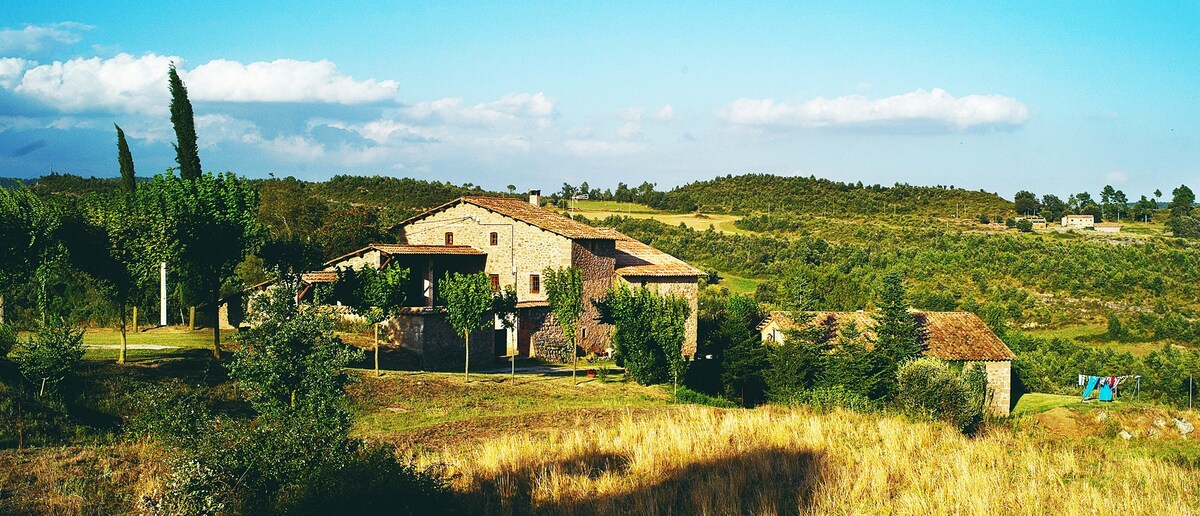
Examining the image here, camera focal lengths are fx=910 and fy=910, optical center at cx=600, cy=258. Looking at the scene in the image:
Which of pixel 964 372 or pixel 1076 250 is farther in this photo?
pixel 1076 250

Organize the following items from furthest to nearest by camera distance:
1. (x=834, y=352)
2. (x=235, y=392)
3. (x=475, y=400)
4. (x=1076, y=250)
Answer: (x=1076, y=250)
(x=834, y=352)
(x=475, y=400)
(x=235, y=392)

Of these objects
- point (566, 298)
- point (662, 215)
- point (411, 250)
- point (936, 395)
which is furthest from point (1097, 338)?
point (662, 215)

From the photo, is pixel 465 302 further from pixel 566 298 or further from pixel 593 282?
pixel 593 282

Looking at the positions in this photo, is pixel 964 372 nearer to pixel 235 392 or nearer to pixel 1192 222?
pixel 235 392

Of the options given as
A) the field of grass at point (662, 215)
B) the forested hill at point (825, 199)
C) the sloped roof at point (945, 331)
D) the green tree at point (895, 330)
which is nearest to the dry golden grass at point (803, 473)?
the green tree at point (895, 330)

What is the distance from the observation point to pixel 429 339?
1324 inches

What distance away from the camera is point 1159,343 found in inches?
1861

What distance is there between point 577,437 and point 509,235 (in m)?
24.5

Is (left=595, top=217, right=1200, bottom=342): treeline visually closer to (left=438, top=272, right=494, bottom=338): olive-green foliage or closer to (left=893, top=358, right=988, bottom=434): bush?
(left=893, top=358, right=988, bottom=434): bush

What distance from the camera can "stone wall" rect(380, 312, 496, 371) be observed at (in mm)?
33438

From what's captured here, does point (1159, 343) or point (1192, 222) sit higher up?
point (1192, 222)

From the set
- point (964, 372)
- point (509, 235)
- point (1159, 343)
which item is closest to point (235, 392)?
point (509, 235)

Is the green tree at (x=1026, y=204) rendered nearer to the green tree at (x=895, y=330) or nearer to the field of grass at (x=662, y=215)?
the field of grass at (x=662, y=215)

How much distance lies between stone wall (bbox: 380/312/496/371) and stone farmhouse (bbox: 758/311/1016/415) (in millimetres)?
12046
